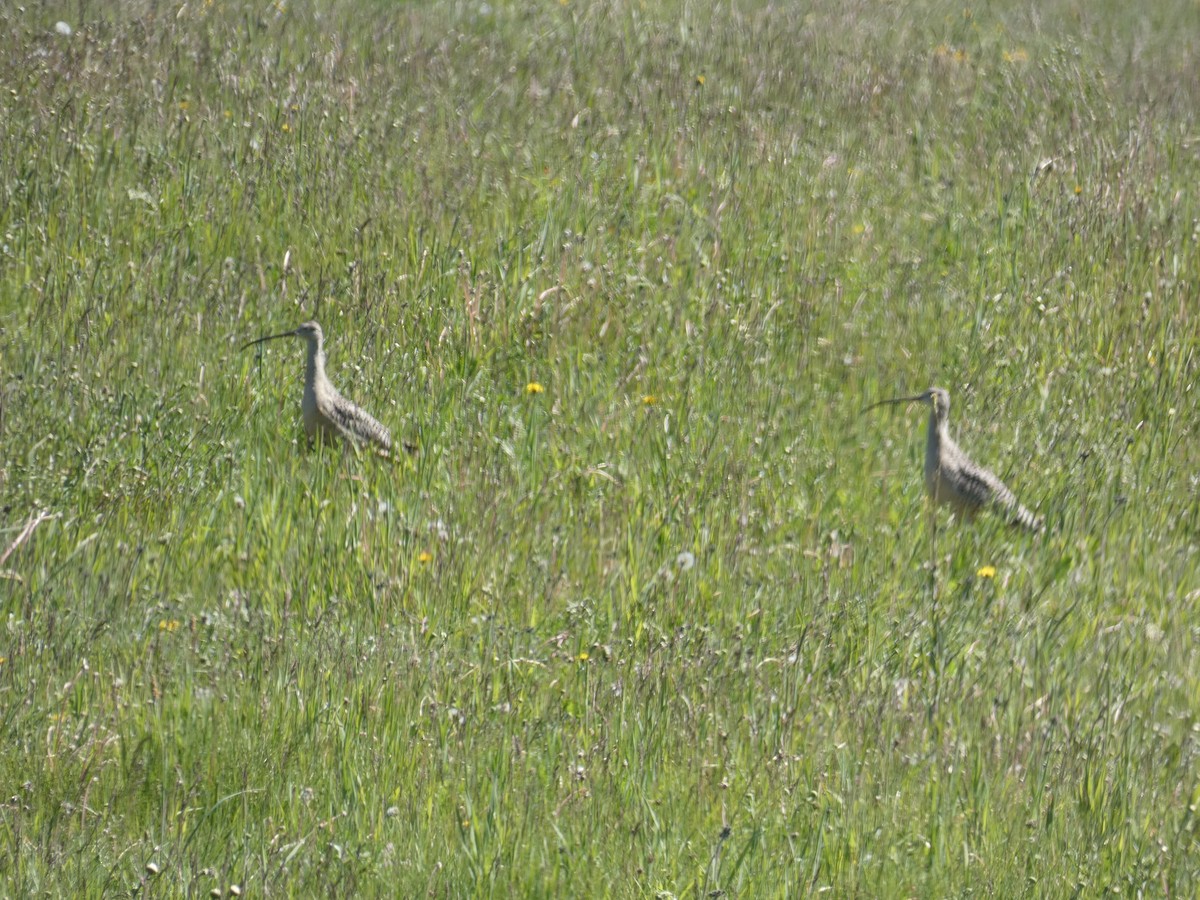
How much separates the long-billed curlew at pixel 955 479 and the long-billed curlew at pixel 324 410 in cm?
209

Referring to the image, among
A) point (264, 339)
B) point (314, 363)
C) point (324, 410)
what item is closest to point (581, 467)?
point (324, 410)

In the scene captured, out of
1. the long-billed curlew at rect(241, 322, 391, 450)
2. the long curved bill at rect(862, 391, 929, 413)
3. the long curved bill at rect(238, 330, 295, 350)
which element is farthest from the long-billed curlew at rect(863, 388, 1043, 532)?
the long curved bill at rect(238, 330, 295, 350)

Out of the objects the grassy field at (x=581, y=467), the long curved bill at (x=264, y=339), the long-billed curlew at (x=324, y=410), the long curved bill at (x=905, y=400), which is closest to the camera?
the grassy field at (x=581, y=467)

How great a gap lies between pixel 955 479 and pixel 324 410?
8.20 feet

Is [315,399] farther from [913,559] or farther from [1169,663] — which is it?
[1169,663]

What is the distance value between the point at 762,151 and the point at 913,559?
3.30m

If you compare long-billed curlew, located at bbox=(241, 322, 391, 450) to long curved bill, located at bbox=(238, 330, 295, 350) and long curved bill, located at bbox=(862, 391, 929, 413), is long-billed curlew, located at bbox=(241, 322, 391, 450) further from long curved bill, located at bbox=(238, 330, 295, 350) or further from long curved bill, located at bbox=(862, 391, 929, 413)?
long curved bill, located at bbox=(862, 391, 929, 413)

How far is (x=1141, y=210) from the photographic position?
7.57 metres

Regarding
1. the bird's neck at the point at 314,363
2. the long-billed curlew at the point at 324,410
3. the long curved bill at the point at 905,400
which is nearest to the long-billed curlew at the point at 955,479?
the long curved bill at the point at 905,400

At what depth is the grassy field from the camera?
3.72 meters

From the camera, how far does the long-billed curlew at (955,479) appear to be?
18.5 ft

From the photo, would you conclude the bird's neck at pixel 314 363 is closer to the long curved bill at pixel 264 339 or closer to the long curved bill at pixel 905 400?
the long curved bill at pixel 264 339

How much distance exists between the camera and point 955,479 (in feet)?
19.2

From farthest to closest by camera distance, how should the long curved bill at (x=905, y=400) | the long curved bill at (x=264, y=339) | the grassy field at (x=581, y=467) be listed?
1. the long curved bill at (x=905, y=400)
2. the long curved bill at (x=264, y=339)
3. the grassy field at (x=581, y=467)
